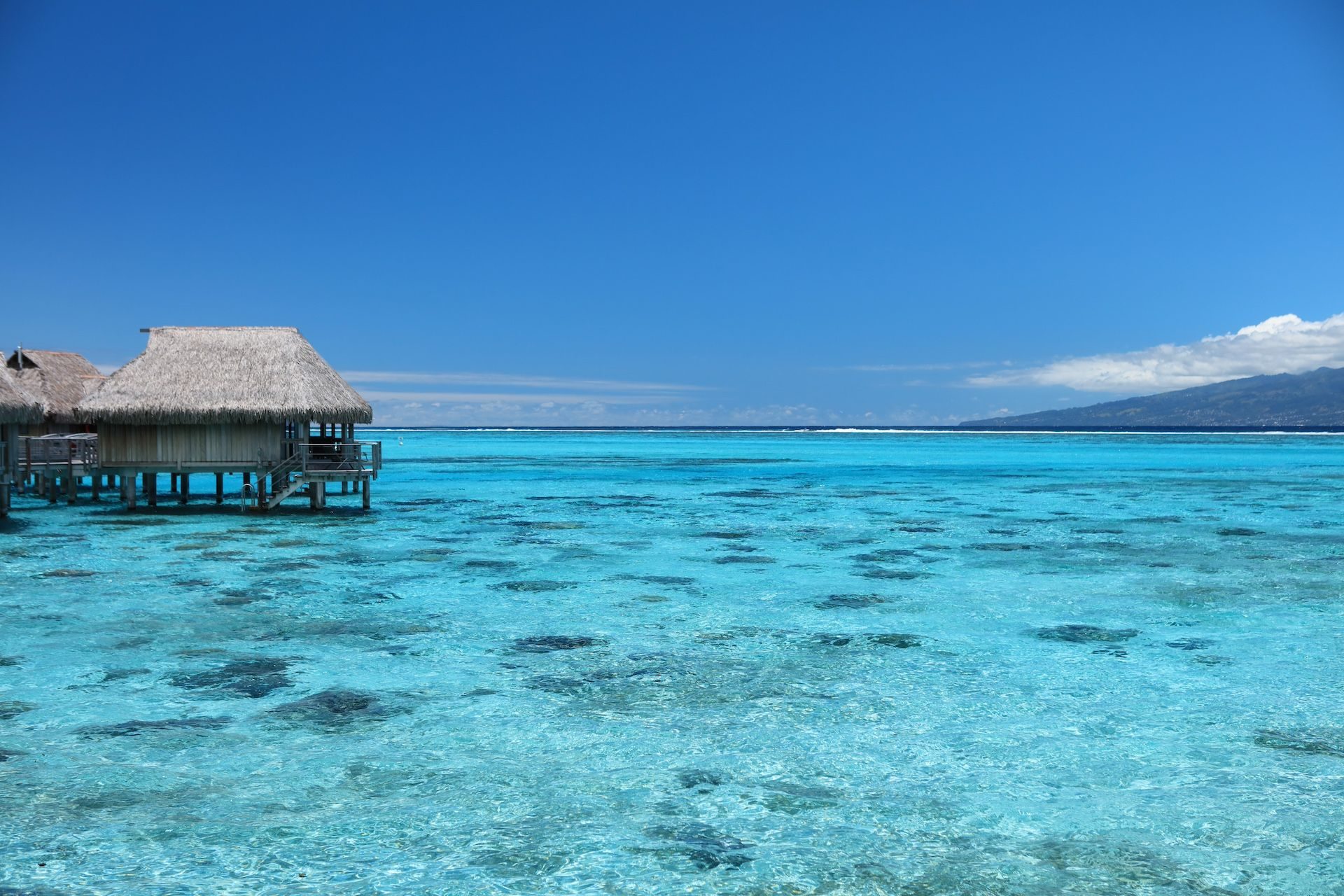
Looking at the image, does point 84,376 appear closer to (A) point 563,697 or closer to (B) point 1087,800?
(A) point 563,697

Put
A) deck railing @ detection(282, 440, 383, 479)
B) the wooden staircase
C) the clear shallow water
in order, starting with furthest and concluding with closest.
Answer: deck railing @ detection(282, 440, 383, 479) → the wooden staircase → the clear shallow water

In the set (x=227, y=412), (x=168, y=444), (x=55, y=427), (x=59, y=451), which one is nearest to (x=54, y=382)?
(x=55, y=427)

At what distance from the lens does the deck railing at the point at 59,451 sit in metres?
26.1

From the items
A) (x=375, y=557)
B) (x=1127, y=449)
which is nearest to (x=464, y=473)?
(x=375, y=557)

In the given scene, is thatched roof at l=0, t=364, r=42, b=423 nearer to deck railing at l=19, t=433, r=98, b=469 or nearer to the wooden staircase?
deck railing at l=19, t=433, r=98, b=469

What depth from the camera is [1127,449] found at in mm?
79312

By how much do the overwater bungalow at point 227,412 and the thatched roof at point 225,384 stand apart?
0.08 feet

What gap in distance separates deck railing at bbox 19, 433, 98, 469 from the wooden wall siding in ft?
7.58

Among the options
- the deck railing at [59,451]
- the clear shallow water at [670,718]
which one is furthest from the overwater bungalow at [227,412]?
the clear shallow water at [670,718]

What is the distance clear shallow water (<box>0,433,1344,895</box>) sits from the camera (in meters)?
5.55

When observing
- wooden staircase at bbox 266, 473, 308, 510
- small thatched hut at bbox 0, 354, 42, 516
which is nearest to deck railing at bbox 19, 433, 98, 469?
small thatched hut at bbox 0, 354, 42, 516

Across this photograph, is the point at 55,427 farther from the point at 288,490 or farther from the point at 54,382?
the point at 288,490

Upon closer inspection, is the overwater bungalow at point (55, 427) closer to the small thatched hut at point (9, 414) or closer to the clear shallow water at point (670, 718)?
the small thatched hut at point (9, 414)

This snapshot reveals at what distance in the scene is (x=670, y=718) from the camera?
7992mm
